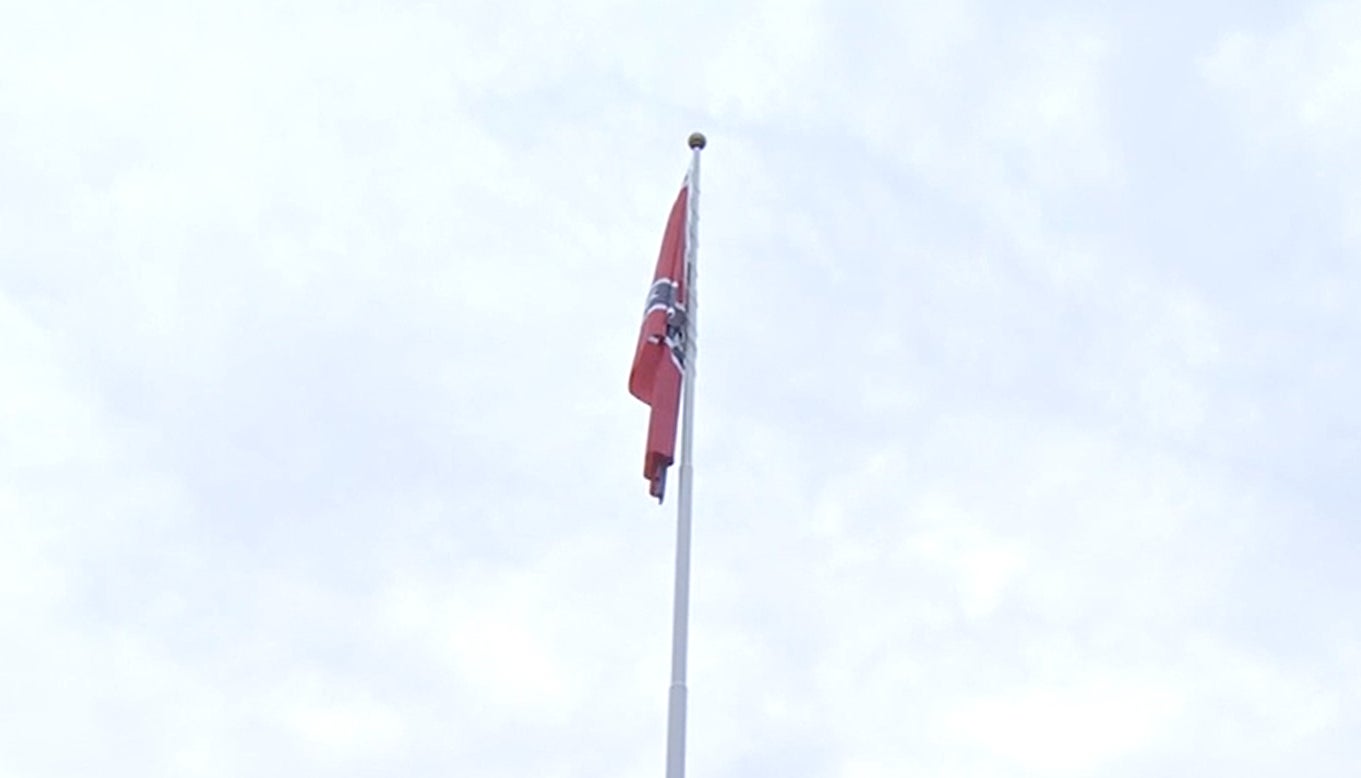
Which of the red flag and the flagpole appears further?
the red flag

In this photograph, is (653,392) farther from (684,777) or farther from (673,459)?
(684,777)

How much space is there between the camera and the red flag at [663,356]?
23125 millimetres

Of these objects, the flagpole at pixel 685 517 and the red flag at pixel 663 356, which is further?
the red flag at pixel 663 356

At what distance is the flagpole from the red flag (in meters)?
0.09

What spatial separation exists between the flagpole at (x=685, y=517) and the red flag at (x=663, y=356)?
0.30 feet

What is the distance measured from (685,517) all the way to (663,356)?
2.10 meters

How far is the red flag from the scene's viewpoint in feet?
75.9

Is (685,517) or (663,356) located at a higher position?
(663,356)

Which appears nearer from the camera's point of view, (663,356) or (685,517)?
(685,517)

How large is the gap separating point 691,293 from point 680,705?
206 inches

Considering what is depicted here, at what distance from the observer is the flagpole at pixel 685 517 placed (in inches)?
840

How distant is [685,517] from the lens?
22.5 meters

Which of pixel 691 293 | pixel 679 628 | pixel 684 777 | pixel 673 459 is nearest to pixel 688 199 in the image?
pixel 691 293

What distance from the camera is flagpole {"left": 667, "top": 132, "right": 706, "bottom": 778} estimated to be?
70.0 ft
